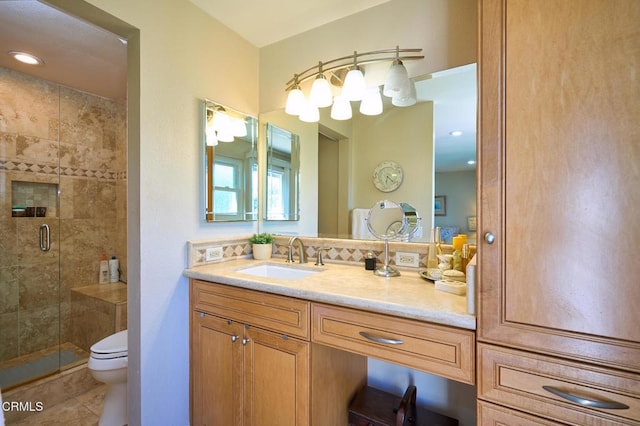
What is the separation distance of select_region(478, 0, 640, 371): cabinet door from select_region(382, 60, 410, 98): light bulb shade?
2.00 feet

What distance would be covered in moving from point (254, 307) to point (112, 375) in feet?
3.53

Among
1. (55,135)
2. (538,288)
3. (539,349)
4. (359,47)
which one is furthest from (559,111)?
(55,135)

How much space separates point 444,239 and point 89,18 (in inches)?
A: 78.3

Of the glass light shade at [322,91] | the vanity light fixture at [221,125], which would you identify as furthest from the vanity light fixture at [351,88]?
the vanity light fixture at [221,125]

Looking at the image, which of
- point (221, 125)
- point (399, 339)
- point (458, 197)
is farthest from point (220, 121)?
point (399, 339)

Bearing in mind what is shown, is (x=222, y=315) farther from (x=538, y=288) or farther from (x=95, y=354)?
(x=538, y=288)

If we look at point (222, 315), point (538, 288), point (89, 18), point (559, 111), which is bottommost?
point (222, 315)

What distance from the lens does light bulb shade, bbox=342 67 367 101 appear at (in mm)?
1566

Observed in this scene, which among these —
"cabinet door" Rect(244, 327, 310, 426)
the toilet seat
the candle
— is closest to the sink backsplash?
the candle

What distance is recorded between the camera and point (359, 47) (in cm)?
162

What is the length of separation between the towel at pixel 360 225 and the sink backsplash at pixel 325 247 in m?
0.04

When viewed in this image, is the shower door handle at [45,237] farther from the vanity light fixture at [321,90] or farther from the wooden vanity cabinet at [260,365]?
the vanity light fixture at [321,90]

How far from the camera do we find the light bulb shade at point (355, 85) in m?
1.57

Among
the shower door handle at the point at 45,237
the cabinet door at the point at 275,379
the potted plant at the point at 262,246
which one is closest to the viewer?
the cabinet door at the point at 275,379
